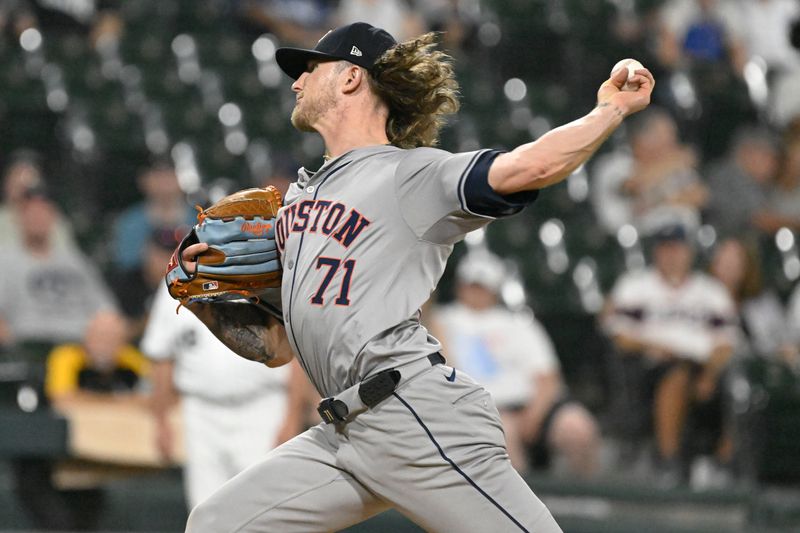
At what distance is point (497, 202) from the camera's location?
9.77ft

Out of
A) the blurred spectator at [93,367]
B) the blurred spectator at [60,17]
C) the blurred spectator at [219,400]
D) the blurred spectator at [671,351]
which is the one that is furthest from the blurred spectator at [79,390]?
the blurred spectator at [60,17]

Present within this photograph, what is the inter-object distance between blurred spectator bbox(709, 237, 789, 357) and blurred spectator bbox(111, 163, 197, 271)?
121 inches

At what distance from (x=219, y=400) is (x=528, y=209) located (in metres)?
3.88


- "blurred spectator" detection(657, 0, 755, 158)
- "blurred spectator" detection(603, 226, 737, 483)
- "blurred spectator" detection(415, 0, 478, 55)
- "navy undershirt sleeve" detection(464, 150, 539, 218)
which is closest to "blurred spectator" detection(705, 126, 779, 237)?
"blurred spectator" detection(657, 0, 755, 158)

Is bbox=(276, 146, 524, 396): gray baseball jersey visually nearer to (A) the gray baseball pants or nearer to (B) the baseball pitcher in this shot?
(B) the baseball pitcher

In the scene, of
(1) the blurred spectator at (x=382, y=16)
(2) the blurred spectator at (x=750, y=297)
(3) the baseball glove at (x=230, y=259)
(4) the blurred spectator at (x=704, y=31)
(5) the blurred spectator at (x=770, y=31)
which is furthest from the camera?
(4) the blurred spectator at (x=704, y=31)

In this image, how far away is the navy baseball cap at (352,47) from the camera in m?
3.36

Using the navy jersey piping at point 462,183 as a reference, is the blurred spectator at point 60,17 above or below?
above

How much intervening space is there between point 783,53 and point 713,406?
15.2 feet

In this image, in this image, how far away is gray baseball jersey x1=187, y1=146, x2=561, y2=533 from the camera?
10.2 feet

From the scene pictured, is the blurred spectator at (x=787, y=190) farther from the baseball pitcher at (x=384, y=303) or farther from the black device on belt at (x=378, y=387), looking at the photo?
the black device on belt at (x=378, y=387)

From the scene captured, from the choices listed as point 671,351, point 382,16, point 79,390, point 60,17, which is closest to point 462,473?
point 79,390

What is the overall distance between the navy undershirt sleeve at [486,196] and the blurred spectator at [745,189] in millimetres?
6316

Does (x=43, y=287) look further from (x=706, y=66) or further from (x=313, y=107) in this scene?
(x=706, y=66)
